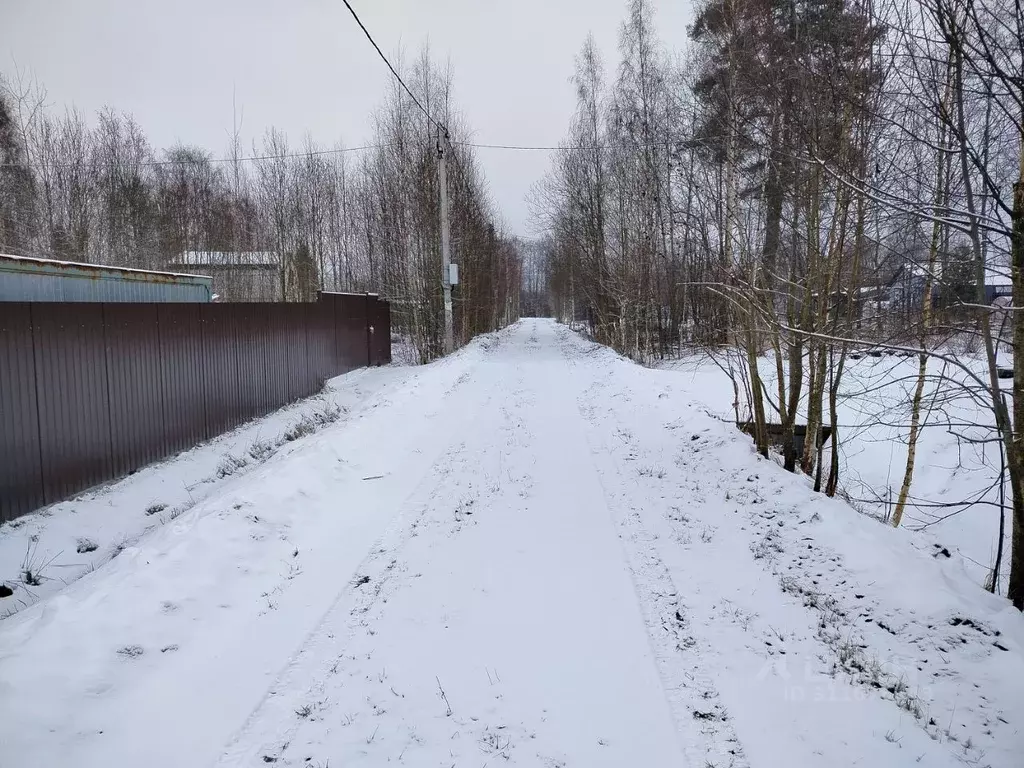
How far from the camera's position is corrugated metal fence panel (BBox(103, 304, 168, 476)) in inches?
302

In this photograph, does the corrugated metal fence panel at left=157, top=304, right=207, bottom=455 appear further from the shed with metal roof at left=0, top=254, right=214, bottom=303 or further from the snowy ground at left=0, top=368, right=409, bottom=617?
the shed with metal roof at left=0, top=254, right=214, bottom=303

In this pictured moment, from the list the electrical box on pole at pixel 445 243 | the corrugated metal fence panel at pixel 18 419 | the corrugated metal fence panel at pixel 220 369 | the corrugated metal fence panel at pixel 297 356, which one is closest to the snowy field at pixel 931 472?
the corrugated metal fence panel at pixel 18 419

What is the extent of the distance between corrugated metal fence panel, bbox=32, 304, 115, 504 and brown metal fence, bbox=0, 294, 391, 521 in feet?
0.04

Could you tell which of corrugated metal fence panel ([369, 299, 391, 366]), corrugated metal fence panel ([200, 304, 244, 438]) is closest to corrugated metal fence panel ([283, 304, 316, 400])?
corrugated metal fence panel ([200, 304, 244, 438])

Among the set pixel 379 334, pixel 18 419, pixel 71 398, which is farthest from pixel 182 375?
pixel 379 334

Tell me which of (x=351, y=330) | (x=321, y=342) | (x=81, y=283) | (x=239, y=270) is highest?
(x=239, y=270)

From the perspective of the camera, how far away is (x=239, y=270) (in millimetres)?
30688

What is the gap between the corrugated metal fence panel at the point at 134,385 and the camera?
25.1 feet

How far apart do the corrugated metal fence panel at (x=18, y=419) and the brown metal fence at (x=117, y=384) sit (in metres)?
0.01

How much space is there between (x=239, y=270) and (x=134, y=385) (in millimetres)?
25174

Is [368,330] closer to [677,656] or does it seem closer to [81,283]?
[81,283]

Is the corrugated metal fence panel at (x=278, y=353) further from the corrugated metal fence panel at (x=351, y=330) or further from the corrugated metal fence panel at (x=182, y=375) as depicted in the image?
the corrugated metal fence panel at (x=351, y=330)

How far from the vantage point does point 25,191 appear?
18.6 metres

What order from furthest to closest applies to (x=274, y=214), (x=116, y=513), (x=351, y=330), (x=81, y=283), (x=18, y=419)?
(x=274, y=214) < (x=351, y=330) < (x=81, y=283) < (x=116, y=513) < (x=18, y=419)
